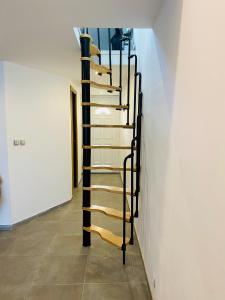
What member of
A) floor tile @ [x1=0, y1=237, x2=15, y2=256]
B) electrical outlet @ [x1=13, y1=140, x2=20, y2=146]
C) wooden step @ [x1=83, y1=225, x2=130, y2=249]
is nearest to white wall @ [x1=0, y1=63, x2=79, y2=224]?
electrical outlet @ [x1=13, y1=140, x2=20, y2=146]

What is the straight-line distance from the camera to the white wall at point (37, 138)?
3379 millimetres

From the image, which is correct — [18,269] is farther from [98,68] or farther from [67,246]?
[98,68]

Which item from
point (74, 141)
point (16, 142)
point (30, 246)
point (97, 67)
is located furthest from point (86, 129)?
point (74, 141)

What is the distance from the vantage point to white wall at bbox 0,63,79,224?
11.1 feet

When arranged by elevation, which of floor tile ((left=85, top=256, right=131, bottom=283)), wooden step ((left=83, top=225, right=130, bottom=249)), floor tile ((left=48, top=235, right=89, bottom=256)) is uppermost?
wooden step ((left=83, top=225, right=130, bottom=249))

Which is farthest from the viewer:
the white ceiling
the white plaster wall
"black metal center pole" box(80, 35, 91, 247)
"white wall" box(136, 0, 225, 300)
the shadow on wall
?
the white plaster wall

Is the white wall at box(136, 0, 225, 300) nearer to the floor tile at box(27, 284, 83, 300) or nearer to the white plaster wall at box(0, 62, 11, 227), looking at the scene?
the floor tile at box(27, 284, 83, 300)

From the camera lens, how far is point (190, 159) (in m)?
1.12

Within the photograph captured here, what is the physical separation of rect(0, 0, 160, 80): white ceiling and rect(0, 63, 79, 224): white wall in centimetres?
78

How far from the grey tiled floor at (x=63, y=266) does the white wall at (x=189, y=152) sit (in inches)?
19.0

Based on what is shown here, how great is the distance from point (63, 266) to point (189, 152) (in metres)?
2.05

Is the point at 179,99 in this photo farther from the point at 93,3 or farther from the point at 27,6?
the point at 27,6

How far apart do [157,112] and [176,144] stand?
628 millimetres

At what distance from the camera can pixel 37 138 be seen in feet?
12.4
